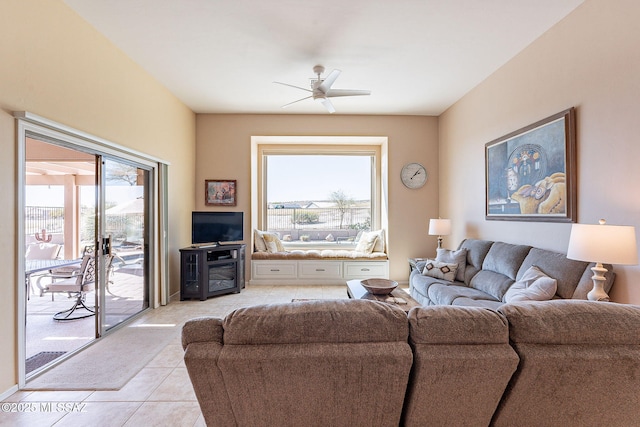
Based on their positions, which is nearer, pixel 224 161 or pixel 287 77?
pixel 287 77

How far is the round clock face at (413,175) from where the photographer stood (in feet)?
16.8

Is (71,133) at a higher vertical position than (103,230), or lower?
higher

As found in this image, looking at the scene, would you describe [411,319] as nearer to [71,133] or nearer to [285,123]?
[71,133]

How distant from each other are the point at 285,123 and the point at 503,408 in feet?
15.6

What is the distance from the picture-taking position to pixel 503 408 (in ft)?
4.00

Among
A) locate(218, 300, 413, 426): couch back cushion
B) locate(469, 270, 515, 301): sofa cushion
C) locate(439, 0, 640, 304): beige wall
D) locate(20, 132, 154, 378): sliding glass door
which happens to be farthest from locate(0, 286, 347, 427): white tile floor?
locate(439, 0, 640, 304): beige wall

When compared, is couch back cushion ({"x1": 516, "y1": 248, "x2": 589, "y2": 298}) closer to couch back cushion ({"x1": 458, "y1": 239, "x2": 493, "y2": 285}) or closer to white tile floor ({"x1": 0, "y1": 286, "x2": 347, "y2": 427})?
couch back cushion ({"x1": 458, "y1": 239, "x2": 493, "y2": 285})

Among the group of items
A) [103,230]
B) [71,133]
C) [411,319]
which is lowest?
[411,319]

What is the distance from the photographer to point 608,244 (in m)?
1.84

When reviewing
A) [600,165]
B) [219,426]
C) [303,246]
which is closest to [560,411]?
[219,426]

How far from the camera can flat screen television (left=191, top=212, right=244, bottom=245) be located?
4.47 m

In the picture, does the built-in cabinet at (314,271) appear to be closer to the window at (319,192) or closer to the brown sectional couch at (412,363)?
the window at (319,192)

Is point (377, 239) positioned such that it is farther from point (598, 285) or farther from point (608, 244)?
point (608, 244)

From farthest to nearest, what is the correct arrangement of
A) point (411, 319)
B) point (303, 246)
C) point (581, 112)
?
1. point (303, 246)
2. point (581, 112)
3. point (411, 319)
